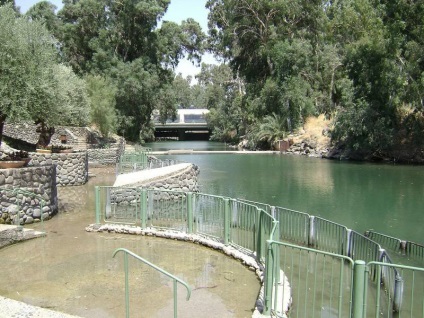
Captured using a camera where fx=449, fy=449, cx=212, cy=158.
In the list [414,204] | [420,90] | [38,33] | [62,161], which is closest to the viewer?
[38,33]

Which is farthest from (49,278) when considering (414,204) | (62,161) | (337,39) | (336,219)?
(337,39)

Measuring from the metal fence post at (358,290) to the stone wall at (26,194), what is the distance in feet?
29.5

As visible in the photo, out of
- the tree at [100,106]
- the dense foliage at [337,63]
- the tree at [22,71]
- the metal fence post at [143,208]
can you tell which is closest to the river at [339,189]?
the dense foliage at [337,63]

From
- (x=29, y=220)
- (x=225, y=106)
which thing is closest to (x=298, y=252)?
(x=29, y=220)

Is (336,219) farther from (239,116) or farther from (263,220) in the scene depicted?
(239,116)

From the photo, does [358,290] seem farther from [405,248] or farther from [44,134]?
[44,134]

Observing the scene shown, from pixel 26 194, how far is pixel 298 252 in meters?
7.45

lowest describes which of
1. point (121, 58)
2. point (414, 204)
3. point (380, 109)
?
point (414, 204)

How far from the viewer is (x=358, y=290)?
522 cm

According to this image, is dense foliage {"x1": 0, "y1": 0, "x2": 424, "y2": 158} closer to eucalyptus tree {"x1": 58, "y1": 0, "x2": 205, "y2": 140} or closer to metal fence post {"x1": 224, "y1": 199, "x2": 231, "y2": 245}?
eucalyptus tree {"x1": 58, "y1": 0, "x2": 205, "y2": 140}

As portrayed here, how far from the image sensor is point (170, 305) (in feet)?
22.9

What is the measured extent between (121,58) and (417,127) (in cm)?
3379

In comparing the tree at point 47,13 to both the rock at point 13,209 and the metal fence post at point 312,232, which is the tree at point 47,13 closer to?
the rock at point 13,209

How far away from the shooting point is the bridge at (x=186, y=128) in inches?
3478
